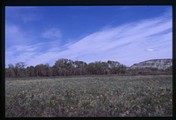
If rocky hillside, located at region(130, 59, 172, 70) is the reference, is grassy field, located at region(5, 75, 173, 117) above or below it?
below

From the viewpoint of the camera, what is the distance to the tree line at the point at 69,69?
309cm

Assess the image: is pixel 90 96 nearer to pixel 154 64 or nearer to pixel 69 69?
pixel 69 69

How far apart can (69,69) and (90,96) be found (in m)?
0.37

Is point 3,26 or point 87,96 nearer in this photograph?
point 3,26

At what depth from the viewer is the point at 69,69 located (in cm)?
314

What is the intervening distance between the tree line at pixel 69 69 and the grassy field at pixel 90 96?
65 mm

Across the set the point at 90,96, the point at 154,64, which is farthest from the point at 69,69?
the point at 154,64

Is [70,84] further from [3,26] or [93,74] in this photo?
[3,26]

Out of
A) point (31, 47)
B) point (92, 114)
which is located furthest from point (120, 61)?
point (31, 47)

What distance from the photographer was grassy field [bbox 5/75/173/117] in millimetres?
2949

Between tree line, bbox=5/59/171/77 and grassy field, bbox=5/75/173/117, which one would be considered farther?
tree line, bbox=5/59/171/77

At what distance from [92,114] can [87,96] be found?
23cm

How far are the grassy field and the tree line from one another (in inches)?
2.6

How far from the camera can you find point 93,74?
10.3 ft
